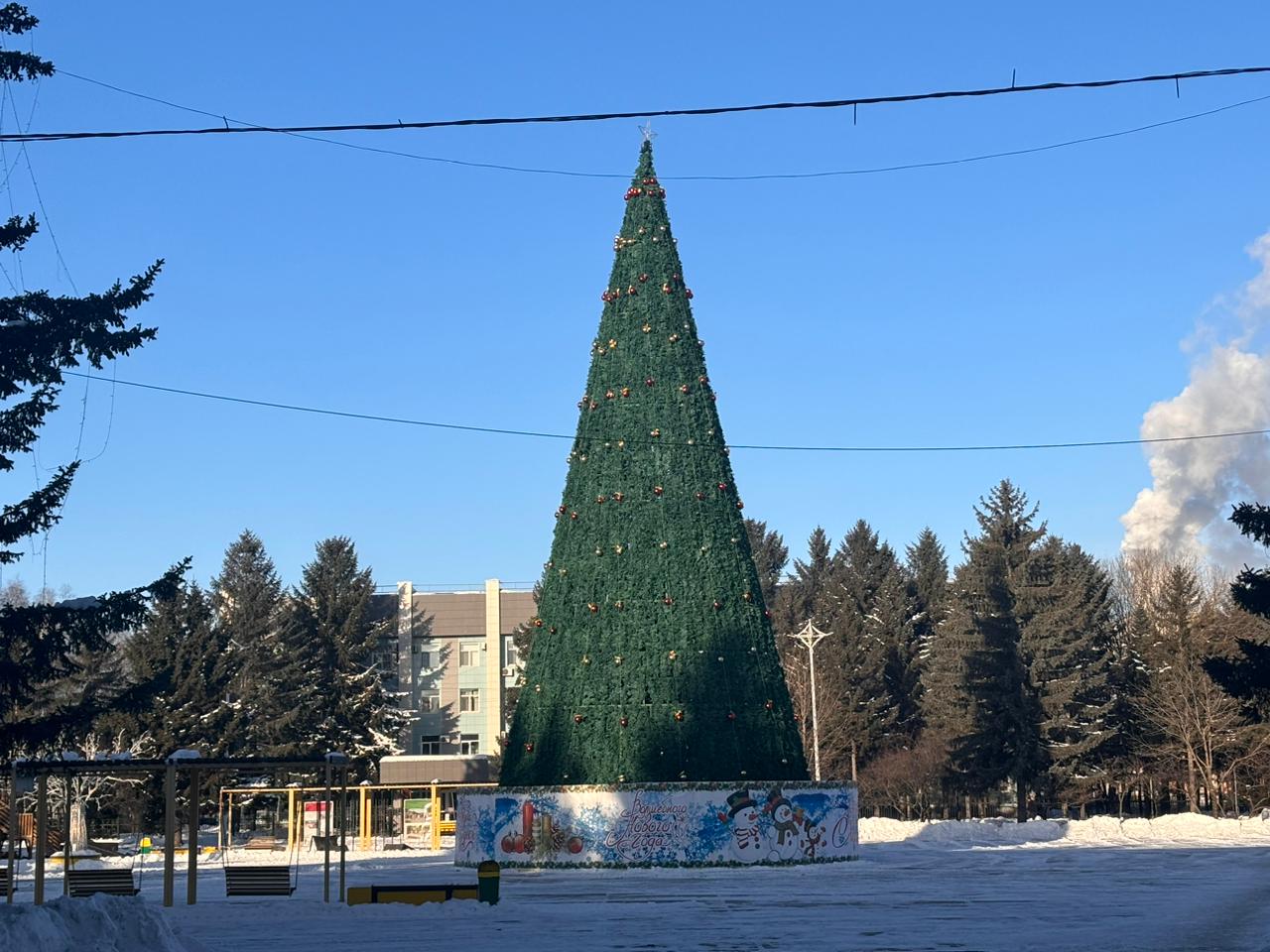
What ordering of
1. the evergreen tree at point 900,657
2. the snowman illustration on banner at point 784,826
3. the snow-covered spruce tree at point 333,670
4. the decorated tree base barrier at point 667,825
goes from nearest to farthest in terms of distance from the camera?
the decorated tree base barrier at point 667,825, the snowman illustration on banner at point 784,826, the snow-covered spruce tree at point 333,670, the evergreen tree at point 900,657

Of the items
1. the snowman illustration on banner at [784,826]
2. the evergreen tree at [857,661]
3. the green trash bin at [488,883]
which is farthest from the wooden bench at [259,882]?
the evergreen tree at [857,661]

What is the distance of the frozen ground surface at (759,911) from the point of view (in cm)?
1600

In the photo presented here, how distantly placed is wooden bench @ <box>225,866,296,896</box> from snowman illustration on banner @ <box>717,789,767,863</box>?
1014 centimetres

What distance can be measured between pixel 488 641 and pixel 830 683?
1827 centimetres

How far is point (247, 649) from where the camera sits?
234ft

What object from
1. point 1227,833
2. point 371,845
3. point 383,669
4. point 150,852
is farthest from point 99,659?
point 1227,833

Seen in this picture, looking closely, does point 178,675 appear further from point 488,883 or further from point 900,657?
point 488,883

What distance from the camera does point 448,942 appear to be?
17500 millimetres

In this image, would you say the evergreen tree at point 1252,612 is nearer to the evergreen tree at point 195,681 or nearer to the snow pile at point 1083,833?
the snow pile at point 1083,833

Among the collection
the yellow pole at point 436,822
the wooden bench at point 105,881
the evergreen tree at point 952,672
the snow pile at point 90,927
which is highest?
the evergreen tree at point 952,672

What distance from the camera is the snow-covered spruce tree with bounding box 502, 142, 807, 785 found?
31.2 m

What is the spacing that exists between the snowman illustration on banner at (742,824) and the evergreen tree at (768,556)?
59024mm

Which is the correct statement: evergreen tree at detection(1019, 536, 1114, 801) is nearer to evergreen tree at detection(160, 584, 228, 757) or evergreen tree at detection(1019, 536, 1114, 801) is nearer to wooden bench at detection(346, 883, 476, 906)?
evergreen tree at detection(160, 584, 228, 757)

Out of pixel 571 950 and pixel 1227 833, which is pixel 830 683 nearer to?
pixel 1227 833
